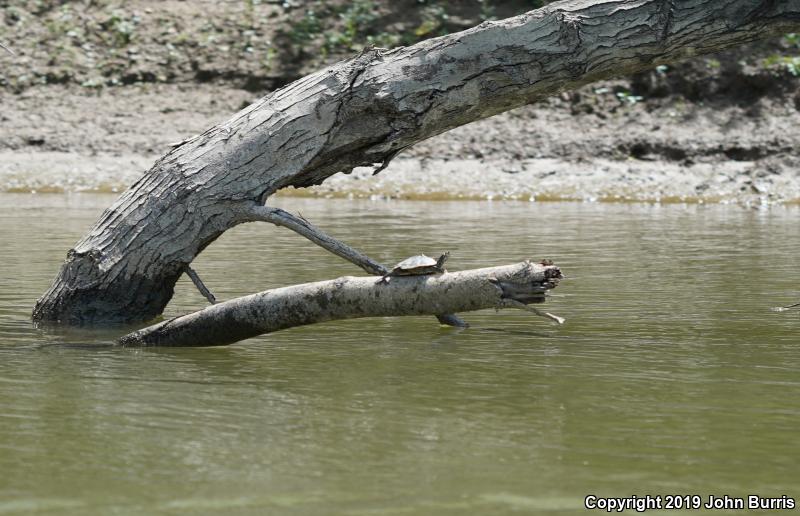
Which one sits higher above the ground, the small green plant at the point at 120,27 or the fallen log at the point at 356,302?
the small green plant at the point at 120,27

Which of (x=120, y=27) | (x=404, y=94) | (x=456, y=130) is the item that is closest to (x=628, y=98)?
(x=456, y=130)

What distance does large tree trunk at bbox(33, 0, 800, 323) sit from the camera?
6172mm

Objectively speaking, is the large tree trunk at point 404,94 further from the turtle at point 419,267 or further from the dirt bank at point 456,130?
the dirt bank at point 456,130

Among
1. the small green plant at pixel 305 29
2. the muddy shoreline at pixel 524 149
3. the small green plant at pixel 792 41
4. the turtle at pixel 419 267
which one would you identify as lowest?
the turtle at pixel 419 267

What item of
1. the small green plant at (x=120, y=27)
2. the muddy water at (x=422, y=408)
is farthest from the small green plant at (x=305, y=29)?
the muddy water at (x=422, y=408)

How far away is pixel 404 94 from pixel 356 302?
A: 4.03ft

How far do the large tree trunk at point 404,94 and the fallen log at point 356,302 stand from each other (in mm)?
603

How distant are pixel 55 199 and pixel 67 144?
2.28 metres

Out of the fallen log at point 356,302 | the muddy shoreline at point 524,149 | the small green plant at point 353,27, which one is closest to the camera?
the fallen log at point 356,302

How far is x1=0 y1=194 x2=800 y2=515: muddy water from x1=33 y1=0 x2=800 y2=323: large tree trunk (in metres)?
0.75

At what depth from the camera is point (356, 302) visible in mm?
5457

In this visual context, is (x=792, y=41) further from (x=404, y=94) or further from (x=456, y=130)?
(x=404, y=94)

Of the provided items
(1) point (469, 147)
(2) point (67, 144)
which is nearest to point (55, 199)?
(2) point (67, 144)

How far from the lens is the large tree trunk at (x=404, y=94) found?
6.17m
